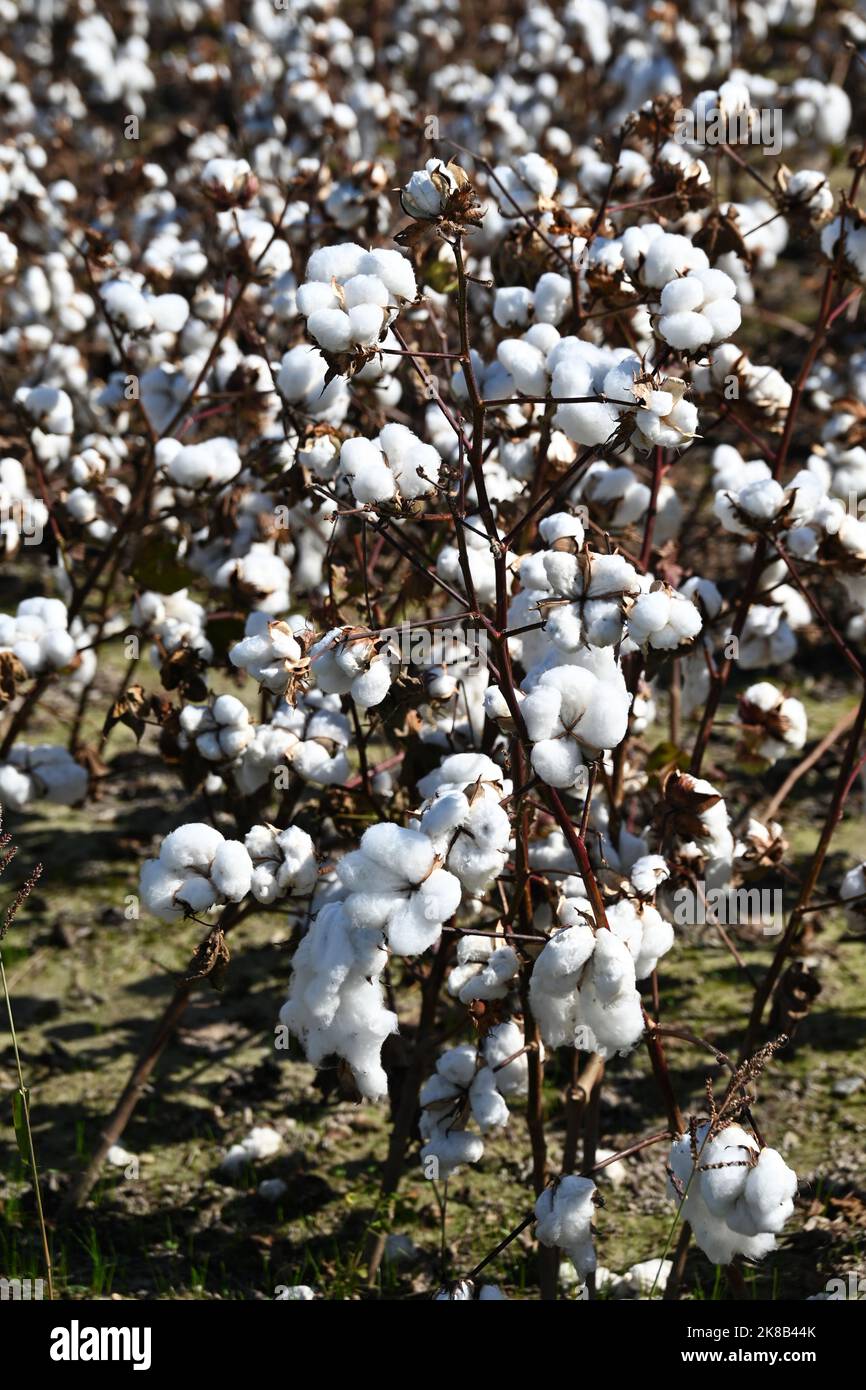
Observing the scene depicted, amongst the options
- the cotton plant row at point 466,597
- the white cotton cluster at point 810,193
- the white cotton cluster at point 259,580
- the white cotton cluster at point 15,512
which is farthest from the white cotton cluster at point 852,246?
the white cotton cluster at point 15,512

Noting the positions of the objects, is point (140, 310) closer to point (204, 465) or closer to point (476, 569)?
point (204, 465)

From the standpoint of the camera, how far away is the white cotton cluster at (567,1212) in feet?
6.77

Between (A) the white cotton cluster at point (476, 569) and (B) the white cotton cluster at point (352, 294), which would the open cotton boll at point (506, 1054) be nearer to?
(A) the white cotton cluster at point (476, 569)

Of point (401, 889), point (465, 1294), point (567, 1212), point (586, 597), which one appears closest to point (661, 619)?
point (586, 597)

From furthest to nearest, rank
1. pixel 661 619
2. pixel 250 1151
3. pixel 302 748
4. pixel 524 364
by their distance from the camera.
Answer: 1. pixel 250 1151
2. pixel 302 748
3. pixel 524 364
4. pixel 661 619

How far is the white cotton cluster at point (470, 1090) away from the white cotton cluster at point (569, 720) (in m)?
0.70

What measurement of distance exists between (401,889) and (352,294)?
706 mm

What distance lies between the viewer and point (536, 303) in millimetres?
2488

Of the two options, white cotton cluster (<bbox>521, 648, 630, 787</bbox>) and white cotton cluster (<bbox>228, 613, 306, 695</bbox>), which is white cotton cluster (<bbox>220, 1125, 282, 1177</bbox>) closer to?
white cotton cluster (<bbox>228, 613, 306, 695</bbox>)

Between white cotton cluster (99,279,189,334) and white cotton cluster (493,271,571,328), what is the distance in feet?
3.02

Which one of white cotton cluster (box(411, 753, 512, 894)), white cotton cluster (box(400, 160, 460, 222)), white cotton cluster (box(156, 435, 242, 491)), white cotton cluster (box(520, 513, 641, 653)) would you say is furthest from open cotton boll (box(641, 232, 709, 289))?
white cotton cluster (box(156, 435, 242, 491))

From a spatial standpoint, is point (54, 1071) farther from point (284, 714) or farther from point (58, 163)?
point (58, 163)

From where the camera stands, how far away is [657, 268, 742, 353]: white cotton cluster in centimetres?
197

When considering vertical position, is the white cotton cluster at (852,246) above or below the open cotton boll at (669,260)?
above
